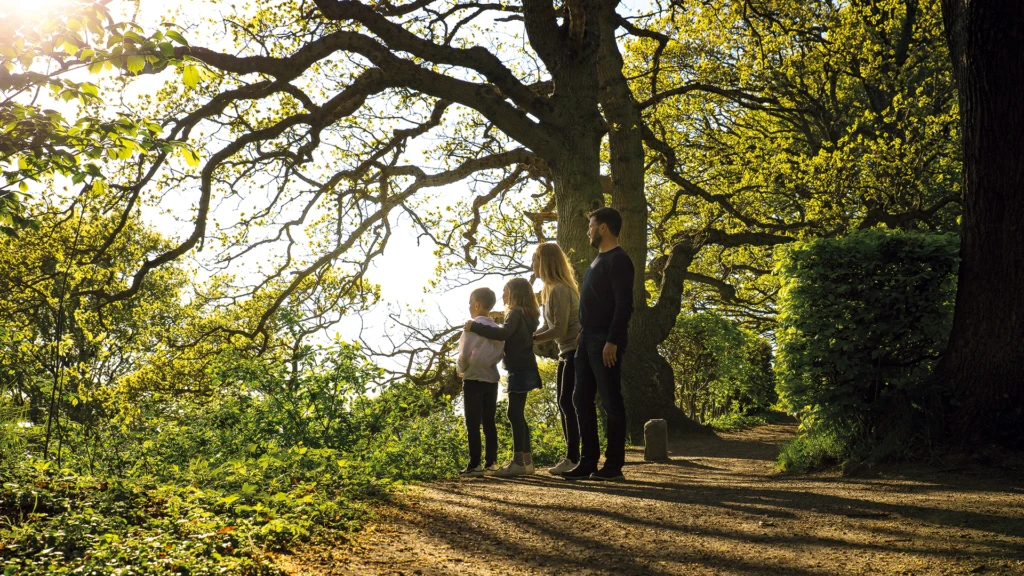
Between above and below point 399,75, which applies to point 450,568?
below

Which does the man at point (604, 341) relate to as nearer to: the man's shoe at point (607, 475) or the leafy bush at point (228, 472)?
the man's shoe at point (607, 475)

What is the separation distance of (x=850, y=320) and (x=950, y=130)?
10.2 m

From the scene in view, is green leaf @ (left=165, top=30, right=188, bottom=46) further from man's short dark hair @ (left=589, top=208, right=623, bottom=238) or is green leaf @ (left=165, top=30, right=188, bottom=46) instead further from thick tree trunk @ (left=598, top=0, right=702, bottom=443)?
thick tree trunk @ (left=598, top=0, right=702, bottom=443)

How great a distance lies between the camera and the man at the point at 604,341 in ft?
19.3

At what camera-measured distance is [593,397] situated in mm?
6199

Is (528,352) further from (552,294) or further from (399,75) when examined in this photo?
(399,75)

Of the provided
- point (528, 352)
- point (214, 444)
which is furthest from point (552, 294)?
point (214, 444)

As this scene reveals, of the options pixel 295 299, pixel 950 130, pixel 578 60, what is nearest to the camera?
pixel 578 60

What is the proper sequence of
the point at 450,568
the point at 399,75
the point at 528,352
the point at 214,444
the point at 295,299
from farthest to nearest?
the point at 295,299 → the point at 399,75 → the point at 528,352 → the point at 214,444 → the point at 450,568

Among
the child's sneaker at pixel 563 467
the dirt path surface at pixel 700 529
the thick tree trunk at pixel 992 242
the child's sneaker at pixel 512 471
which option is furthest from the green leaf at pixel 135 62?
the thick tree trunk at pixel 992 242

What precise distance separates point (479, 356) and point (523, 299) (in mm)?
690

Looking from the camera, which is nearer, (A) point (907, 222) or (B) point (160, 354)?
(B) point (160, 354)

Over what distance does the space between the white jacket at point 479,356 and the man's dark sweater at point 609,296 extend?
1.13 meters

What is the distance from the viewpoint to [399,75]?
979cm
